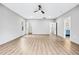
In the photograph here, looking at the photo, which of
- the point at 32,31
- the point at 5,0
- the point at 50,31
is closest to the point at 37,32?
the point at 32,31

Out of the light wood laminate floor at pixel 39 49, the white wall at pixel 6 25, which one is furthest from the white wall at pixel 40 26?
the light wood laminate floor at pixel 39 49

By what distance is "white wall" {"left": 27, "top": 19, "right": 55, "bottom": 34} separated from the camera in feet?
60.0

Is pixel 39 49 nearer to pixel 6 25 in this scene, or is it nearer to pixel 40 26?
pixel 6 25

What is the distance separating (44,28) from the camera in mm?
18438

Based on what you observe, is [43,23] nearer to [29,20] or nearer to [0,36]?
→ [29,20]

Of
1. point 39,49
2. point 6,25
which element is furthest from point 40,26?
point 39,49

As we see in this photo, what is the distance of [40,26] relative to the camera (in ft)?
60.3

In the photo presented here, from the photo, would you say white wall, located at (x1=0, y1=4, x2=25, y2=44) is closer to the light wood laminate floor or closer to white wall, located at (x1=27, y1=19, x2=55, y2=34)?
the light wood laminate floor

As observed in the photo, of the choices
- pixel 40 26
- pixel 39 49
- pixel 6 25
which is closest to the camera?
pixel 39 49

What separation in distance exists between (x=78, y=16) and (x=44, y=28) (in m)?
11.1

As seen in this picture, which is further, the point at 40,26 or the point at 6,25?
the point at 40,26

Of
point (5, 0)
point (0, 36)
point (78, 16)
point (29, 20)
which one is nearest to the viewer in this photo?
point (5, 0)

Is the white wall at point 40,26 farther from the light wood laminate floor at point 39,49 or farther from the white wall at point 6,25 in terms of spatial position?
the light wood laminate floor at point 39,49

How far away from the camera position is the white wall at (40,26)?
18.3 meters
